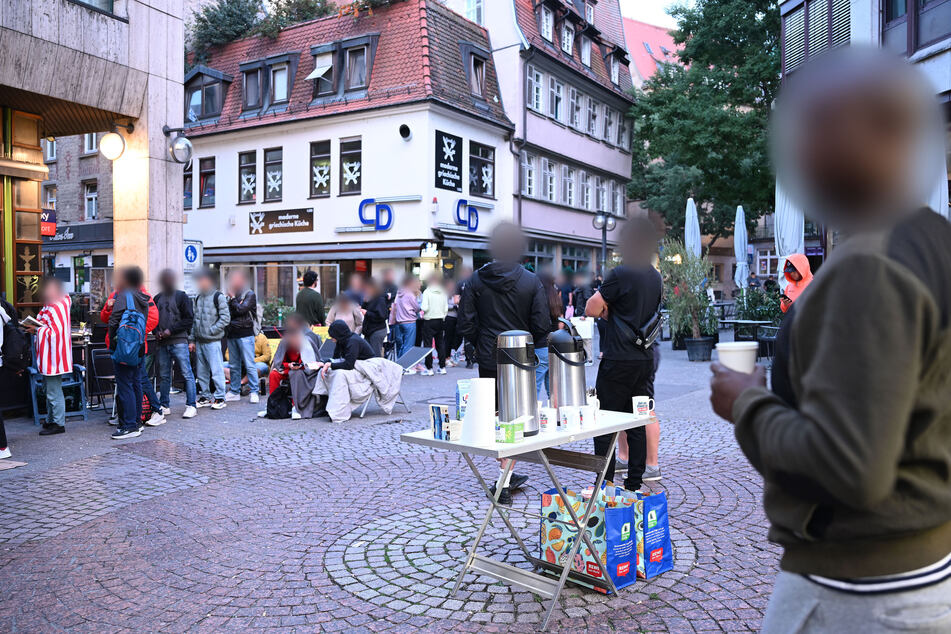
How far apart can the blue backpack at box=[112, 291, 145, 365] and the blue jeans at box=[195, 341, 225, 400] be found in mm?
1946

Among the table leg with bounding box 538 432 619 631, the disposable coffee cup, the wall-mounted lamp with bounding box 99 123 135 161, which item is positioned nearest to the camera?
the disposable coffee cup

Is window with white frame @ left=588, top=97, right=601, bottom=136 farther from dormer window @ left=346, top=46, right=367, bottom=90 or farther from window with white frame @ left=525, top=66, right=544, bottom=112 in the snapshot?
dormer window @ left=346, top=46, right=367, bottom=90

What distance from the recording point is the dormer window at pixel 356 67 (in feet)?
78.7

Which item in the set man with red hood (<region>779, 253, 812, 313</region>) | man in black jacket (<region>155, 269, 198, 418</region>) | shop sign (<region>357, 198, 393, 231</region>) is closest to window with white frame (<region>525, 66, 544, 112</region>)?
shop sign (<region>357, 198, 393, 231</region>)

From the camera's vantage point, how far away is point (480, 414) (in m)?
3.62

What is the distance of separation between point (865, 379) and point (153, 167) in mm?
12469

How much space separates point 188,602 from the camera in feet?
13.1

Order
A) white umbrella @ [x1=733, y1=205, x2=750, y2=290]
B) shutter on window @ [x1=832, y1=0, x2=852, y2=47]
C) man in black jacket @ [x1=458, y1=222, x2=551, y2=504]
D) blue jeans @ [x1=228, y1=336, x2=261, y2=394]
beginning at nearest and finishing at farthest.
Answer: man in black jacket @ [x1=458, y1=222, x2=551, y2=504]
blue jeans @ [x1=228, y1=336, x2=261, y2=394]
shutter on window @ [x1=832, y1=0, x2=852, y2=47]
white umbrella @ [x1=733, y1=205, x2=750, y2=290]

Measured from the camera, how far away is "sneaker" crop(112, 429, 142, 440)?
8.48 m

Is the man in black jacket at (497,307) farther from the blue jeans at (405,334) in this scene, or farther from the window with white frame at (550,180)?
the window with white frame at (550,180)

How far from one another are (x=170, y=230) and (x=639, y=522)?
10.4 metres

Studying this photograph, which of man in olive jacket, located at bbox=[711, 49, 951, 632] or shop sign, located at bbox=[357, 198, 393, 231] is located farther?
shop sign, located at bbox=[357, 198, 393, 231]

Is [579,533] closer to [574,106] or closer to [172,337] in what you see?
[172,337]

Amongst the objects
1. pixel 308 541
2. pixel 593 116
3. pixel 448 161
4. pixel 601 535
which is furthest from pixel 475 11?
pixel 601 535
